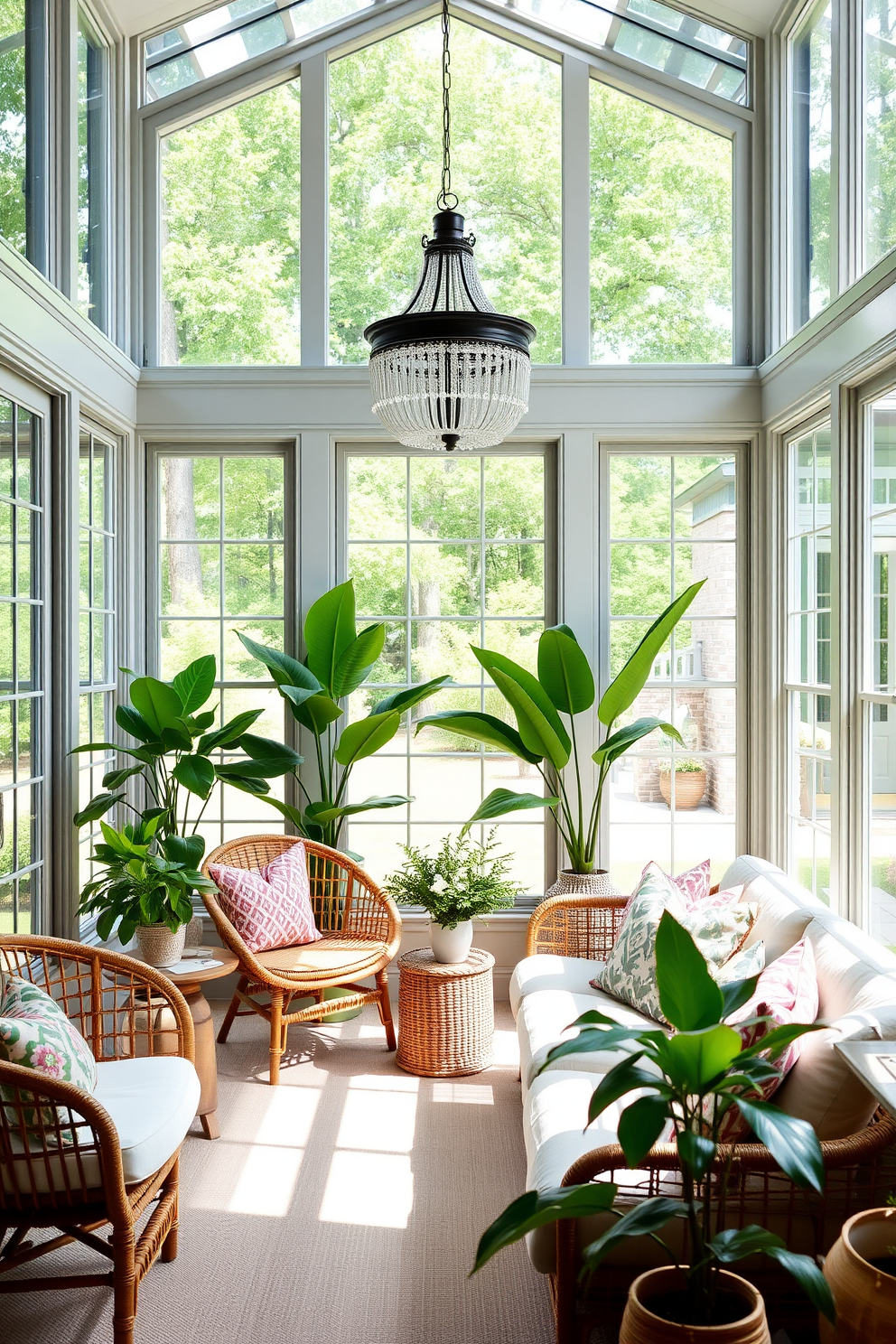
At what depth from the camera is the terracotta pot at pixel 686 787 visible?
4801 millimetres

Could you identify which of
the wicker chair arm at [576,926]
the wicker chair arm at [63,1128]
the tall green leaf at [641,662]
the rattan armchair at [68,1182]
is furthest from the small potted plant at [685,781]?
the wicker chair arm at [63,1128]

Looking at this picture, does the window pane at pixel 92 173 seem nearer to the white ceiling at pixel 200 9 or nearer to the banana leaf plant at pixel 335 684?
the white ceiling at pixel 200 9

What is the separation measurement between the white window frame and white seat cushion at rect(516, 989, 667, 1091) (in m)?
2.75

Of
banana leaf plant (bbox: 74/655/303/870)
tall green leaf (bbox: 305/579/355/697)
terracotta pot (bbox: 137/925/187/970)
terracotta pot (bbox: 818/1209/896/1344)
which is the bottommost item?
terracotta pot (bbox: 818/1209/896/1344)

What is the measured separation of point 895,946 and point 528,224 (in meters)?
3.35

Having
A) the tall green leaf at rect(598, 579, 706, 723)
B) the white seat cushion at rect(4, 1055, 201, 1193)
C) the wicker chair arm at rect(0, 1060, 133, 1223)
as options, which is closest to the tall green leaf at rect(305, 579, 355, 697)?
the tall green leaf at rect(598, 579, 706, 723)

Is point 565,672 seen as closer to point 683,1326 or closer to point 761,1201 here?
point 761,1201

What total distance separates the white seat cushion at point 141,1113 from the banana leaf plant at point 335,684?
1729 millimetres

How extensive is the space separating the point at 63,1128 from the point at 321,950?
74.1 inches

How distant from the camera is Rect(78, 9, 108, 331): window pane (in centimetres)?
411

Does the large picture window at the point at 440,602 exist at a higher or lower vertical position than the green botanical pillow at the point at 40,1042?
higher

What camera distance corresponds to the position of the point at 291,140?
479cm

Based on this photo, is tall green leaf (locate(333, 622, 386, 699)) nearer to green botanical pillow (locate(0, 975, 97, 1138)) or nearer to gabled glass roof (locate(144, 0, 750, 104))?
green botanical pillow (locate(0, 975, 97, 1138))

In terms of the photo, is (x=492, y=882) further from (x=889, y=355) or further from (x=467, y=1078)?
(x=889, y=355)
